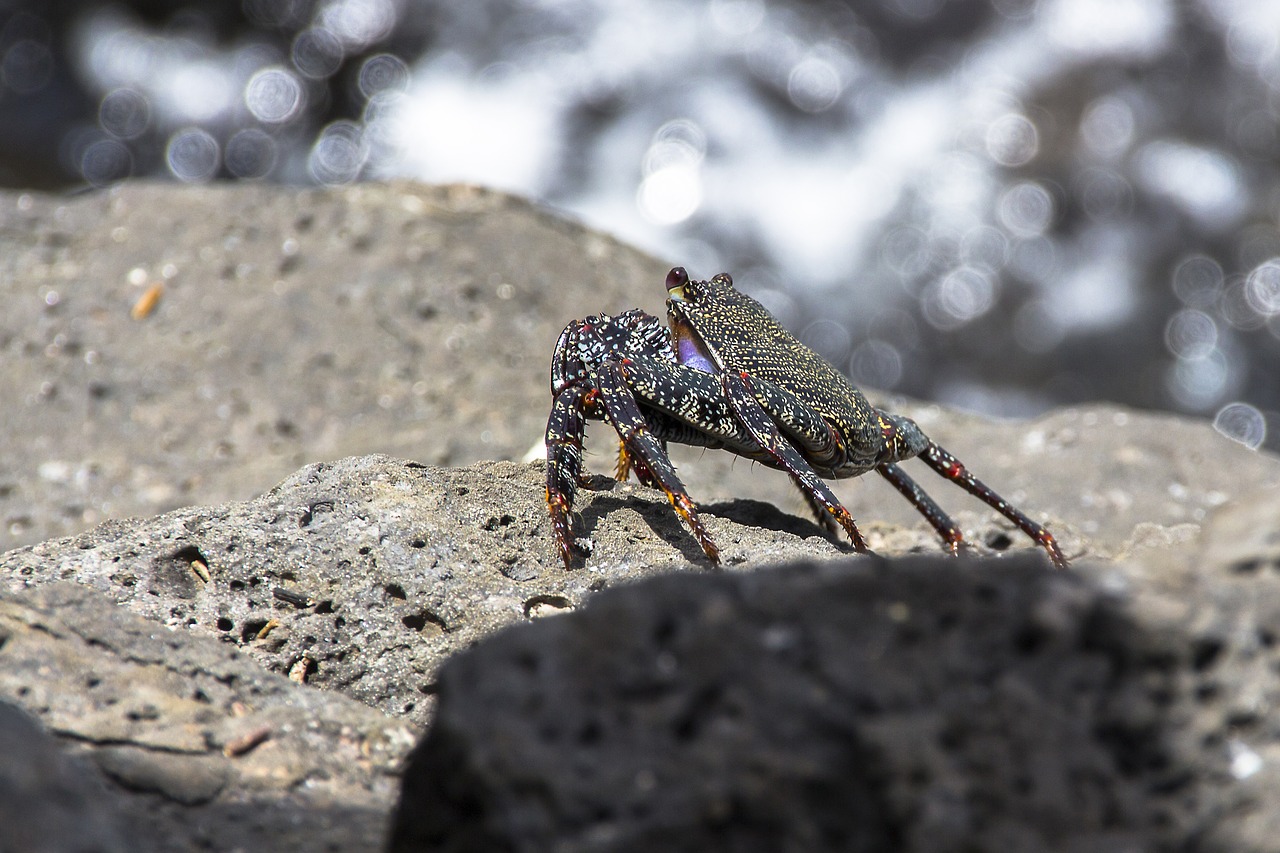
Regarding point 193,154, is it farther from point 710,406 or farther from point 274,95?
point 710,406

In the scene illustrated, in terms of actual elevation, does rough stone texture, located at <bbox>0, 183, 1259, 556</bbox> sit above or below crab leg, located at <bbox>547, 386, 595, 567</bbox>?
below

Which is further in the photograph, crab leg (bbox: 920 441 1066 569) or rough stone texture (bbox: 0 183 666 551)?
rough stone texture (bbox: 0 183 666 551)

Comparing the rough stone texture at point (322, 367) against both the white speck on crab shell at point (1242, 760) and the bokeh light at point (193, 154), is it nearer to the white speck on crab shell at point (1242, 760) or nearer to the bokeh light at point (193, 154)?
the white speck on crab shell at point (1242, 760)

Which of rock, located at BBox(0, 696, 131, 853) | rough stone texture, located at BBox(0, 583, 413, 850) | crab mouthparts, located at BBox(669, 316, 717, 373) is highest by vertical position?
crab mouthparts, located at BBox(669, 316, 717, 373)

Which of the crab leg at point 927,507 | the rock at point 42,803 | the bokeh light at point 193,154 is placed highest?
the crab leg at point 927,507

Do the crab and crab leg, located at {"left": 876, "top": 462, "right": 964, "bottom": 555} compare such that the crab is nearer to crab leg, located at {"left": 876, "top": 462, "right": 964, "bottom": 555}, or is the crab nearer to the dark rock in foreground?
crab leg, located at {"left": 876, "top": 462, "right": 964, "bottom": 555}

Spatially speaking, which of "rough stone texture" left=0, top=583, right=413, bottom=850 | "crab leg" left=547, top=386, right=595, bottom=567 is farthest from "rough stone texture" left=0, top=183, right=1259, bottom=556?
"rough stone texture" left=0, top=583, right=413, bottom=850

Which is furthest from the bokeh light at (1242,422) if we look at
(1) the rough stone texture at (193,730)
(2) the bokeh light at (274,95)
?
(2) the bokeh light at (274,95)
